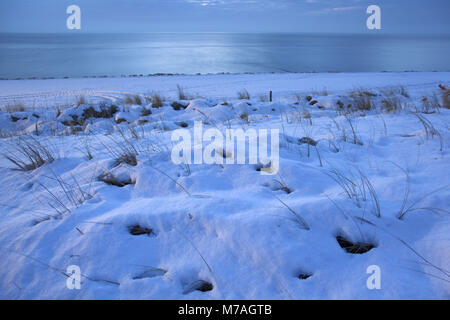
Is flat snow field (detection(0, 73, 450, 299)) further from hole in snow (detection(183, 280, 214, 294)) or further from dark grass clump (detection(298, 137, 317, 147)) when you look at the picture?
dark grass clump (detection(298, 137, 317, 147))

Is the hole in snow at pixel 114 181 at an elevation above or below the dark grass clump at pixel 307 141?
below

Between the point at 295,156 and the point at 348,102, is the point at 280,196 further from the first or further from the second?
the point at 348,102

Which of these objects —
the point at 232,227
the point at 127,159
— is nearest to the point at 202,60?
the point at 127,159

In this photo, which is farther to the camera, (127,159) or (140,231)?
(127,159)

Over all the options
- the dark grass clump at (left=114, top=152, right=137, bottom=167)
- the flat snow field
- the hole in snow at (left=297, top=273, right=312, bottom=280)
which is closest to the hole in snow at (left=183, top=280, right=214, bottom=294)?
the flat snow field

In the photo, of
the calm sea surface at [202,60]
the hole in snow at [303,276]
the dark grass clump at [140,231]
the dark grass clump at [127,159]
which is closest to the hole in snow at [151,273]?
the dark grass clump at [140,231]

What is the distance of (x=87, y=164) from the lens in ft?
9.57

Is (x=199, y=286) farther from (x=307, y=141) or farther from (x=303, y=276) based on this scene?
(x=307, y=141)

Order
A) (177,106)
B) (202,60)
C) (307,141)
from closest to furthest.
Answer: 1. (307,141)
2. (177,106)
3. (202,60)

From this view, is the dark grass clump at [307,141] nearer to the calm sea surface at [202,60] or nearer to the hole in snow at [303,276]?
the hole in snow at [303,276]

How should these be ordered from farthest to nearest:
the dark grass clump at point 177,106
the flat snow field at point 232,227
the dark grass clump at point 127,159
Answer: the dark grass clump at point 177,106, the dark grass clump at point 127,159, the flat snow field at point 232,227

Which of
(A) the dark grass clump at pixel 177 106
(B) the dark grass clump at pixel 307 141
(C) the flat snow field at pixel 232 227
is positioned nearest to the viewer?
(C) the flat snow field at pixel 232 227

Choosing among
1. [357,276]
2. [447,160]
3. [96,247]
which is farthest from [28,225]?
[447,160]

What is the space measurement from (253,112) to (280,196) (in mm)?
5357
